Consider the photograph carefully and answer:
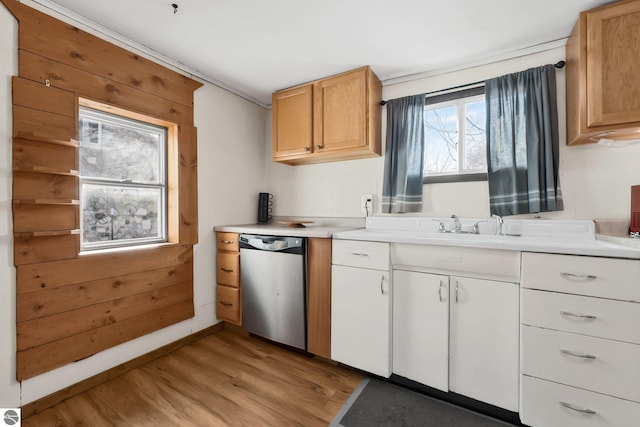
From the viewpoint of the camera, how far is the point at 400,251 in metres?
1.70

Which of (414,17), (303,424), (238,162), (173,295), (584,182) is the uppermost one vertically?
(414,17)

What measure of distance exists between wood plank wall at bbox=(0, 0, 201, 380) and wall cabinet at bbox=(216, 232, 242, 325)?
0.53 meters

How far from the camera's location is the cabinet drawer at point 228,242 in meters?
2.41

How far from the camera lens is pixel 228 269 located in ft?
8.11

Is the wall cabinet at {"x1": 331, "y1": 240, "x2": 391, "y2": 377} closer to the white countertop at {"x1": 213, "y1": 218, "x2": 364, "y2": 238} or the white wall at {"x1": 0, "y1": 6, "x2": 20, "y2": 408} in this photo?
the white countertop at {"x1": 213, "y1": 218, "x2": 364, "y2": 238}

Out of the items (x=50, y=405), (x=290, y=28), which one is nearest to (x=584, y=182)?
(x=290, y=28)

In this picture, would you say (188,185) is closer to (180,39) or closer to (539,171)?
(180,39)

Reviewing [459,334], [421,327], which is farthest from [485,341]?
[421,327]

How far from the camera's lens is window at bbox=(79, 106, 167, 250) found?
1822mm

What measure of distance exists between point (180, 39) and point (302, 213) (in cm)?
174

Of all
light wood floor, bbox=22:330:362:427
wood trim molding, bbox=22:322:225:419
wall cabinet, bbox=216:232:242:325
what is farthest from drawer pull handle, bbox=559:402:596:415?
wood trim molding, bbox=22:322:225:419

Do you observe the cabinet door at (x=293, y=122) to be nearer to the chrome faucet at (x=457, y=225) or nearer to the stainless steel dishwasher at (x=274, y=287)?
the stainless steel dishwasher at (x=274, y=287)

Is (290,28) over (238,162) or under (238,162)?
over

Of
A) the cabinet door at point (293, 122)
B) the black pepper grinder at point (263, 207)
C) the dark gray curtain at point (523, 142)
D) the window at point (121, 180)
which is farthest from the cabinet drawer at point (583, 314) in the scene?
the window at point (121, 180)
